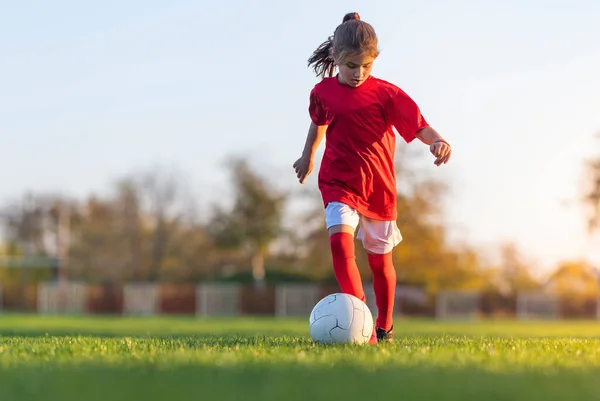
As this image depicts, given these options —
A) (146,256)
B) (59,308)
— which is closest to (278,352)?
(59,308)

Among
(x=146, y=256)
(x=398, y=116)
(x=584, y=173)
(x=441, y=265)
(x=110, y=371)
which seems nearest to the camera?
(x=110, y=371)

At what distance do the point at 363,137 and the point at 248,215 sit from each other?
38.3 meters

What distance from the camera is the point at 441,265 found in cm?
4097

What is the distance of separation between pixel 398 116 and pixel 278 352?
8.43 feet

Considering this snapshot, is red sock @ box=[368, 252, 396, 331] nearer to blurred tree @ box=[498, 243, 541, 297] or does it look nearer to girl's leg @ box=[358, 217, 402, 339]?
girl's leg @ box=[358, 217, 402, 339]

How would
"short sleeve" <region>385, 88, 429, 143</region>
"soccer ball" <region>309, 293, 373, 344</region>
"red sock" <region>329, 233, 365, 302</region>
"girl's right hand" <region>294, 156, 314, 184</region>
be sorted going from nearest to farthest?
1. "soccer ball" <region>309, 293, 373, 344</region>
2. "red sock" <region>329, 233, 365, 302</region>
3. "short sleeve" <region>385, 88, 429, 143</region>
4. "girl's right hand" <region>294, 156, 314, 184</region>

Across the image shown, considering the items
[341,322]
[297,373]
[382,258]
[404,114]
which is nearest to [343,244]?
[382,258]

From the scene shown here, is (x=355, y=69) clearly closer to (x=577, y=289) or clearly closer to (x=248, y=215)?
(x=248, y=215)

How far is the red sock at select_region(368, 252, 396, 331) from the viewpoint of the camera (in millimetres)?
7055

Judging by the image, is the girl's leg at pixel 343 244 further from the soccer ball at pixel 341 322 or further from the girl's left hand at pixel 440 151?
the girl's left hand at pixel 440 151

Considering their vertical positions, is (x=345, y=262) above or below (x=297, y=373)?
above

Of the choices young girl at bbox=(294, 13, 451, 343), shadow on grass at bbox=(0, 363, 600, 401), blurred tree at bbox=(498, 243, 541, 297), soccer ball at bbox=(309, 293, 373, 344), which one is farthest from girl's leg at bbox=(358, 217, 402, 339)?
blurred tree at bbox=(498, 243, 541, 297)

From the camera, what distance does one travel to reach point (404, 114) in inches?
272

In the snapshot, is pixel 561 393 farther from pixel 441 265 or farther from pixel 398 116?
pixel 441 265
